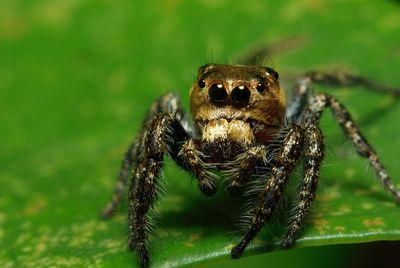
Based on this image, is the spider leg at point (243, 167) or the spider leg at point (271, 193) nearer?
the spider leg at point (271, 193)

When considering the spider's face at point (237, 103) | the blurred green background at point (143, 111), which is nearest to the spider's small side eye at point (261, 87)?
the spider's face at point (237, 103)

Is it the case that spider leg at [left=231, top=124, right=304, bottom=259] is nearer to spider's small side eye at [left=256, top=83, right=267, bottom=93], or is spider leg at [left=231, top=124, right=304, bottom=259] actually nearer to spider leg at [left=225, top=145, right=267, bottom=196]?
spider leg at [left=225, top=145, right=267, bottom=196]

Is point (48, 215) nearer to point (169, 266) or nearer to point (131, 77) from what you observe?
point (169, 266)

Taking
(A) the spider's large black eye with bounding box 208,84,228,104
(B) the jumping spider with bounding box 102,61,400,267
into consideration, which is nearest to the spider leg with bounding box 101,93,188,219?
(B) the jumping spider with bounding box 102,61,400,267

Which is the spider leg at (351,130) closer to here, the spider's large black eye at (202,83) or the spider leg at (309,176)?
the spider leg at (309,176)

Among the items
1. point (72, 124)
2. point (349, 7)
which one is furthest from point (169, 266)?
point (349, 7)

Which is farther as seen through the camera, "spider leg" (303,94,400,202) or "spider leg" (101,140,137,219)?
"spider leg" (101,140,137,219)
